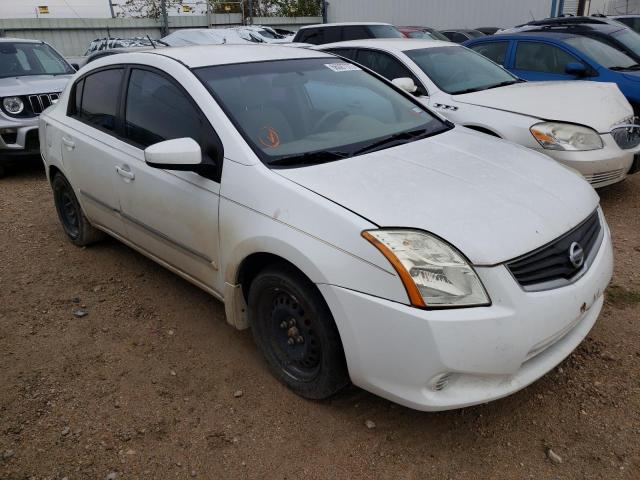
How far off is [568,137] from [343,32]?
24.0ft

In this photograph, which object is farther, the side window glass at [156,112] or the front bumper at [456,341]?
the side window glass at [156,112]

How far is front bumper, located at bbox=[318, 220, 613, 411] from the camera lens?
208cm

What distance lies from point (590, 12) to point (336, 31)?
16811 millimetres

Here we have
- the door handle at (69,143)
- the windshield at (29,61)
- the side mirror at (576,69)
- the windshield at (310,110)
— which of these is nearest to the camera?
the windshield at (310,110)

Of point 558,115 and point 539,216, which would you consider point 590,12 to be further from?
point 539,216

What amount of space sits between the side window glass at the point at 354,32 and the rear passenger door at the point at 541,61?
4400mm

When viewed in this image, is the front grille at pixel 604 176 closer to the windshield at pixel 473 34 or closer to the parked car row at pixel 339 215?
the parked car row at pixel 339 215

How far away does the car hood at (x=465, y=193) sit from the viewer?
222 centimetres

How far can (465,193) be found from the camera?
2.47 metres

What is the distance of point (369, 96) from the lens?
3.51 meters

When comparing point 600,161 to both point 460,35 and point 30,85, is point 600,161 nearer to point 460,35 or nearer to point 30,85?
point 30,85

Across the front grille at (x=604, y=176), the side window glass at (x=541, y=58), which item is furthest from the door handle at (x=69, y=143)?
the side window glass at (x=541, y=58)

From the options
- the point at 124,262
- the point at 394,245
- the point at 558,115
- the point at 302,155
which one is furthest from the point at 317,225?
the point at 558,115

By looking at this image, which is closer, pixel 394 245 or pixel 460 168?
pixel 394 245
